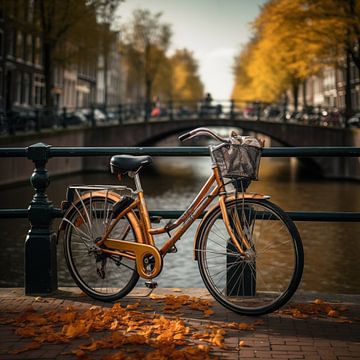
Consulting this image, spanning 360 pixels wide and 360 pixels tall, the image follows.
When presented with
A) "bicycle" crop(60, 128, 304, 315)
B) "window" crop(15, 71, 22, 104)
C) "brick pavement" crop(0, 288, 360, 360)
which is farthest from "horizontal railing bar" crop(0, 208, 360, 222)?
"window" crop(15, 71, 22, 104)

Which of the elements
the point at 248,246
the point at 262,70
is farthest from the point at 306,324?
the point at 262,70

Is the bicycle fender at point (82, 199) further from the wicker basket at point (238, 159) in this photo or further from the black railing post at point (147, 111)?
the black railing post at point (147, 111)

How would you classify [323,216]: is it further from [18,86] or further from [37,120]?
[18,86]

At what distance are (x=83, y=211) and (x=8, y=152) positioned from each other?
0.71 metres

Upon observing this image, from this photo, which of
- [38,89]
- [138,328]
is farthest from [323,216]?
[38,89]

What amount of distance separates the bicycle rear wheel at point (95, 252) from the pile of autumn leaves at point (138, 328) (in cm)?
19

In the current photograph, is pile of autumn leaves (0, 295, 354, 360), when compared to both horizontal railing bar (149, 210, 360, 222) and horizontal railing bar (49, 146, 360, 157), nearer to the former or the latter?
horizontal railing bar (149, 210, 360, 222)

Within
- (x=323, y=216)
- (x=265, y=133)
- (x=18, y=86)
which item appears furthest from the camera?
(x=18, y=86)

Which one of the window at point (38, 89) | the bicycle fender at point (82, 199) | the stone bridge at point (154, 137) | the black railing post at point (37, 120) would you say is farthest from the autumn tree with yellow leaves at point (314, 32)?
the bicycle fender at point (82, 199)

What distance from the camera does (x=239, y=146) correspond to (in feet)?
12.8

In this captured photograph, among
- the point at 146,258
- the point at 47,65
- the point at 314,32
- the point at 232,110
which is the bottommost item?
the point at 146,258

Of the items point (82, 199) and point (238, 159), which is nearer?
point (238, 159)

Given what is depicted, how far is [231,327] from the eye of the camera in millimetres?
3768

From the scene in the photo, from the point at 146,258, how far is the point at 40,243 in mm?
801
